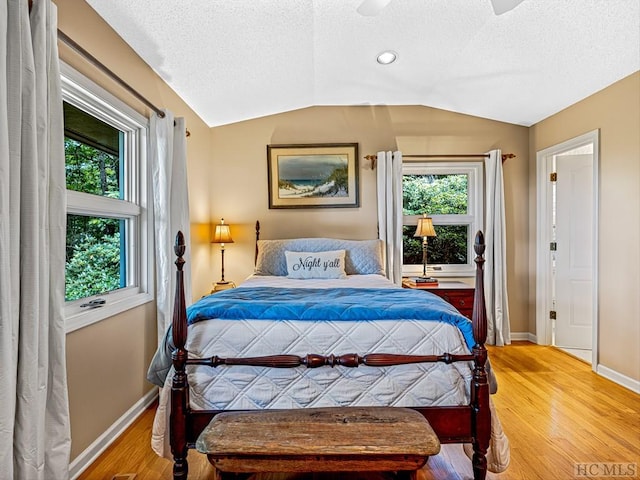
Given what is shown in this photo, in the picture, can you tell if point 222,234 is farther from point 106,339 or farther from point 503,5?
point 503,5

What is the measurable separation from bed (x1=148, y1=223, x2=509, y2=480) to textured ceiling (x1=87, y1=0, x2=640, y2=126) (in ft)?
4.91

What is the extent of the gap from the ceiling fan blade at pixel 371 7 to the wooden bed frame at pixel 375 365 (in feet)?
5.12

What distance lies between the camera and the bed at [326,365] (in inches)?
66.6

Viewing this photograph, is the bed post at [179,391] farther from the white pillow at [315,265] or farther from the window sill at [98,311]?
the white pillow at [315,265]

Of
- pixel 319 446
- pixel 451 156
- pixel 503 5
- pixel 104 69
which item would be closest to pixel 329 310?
pixel 319 446

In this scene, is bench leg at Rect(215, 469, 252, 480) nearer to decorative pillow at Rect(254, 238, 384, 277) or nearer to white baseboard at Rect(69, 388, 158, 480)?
white baseboard at Rect(69, 388, 158, 480)

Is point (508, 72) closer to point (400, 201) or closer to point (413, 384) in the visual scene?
point (400, 201)

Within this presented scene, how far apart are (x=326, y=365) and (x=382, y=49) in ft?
8.11

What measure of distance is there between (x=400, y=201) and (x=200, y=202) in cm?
205

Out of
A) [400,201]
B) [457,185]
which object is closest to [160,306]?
[400,201]

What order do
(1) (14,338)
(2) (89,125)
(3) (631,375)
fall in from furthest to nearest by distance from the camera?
(3) (631,375) < (2) (89,125) < (1) (14,338)

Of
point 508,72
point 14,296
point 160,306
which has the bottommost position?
point 160,306

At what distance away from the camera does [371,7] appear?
7.67 ft

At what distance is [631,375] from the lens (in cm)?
284
